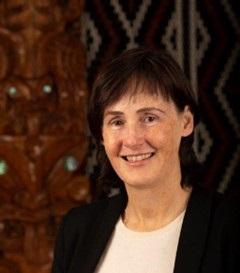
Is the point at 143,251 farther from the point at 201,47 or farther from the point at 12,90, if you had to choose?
the point at 201,47

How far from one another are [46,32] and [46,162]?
1.16 ft

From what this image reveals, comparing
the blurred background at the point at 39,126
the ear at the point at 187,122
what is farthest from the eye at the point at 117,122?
the blurred background at the point at 39,126

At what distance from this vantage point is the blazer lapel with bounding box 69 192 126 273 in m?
1.03

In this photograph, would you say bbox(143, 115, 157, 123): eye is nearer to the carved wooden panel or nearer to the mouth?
the mouth

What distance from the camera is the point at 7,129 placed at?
1579mm

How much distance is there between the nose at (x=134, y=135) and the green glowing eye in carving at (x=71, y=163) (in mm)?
702

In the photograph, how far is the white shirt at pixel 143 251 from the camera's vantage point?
0.96 metres

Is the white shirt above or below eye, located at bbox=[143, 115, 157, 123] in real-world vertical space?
below

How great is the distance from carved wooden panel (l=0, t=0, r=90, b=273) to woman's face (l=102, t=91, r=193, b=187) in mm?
611

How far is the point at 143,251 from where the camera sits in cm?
Result: 98

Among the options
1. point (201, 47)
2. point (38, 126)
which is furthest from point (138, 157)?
point (201, 47)

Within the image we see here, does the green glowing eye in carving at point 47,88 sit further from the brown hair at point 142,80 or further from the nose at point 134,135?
the nose at point 134,135

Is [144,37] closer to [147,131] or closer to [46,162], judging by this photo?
[46,162]

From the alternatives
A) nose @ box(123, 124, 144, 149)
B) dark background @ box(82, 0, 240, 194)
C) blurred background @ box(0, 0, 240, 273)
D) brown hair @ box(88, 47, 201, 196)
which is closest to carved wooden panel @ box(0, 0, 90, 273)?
blurred background @ box(0, 0, 240, 273)
